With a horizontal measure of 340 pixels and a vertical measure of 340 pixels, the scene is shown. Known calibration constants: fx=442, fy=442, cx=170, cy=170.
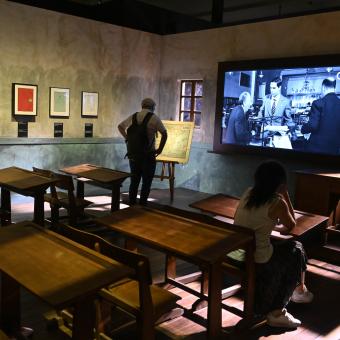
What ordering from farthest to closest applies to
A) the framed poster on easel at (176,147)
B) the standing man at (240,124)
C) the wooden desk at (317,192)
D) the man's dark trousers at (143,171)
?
the framed poster on easel at (176,147), the standing man at (240,124), the man's dark trousers at (143,171), the wooden desk at (317,192)

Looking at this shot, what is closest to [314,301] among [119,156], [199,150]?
[199,150]

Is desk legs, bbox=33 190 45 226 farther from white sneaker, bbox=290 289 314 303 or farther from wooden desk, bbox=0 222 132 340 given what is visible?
white sneaker, bbox=290 289 314 303

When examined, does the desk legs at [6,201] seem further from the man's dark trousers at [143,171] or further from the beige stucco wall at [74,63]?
the beige stucco wall at [74,63]

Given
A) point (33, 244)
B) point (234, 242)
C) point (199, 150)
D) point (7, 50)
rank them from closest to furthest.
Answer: point (33, 244) → point (234, 242) → point (7, 50) → point (199, 150)

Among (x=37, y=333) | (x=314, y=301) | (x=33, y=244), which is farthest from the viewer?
(x=314, y=301)

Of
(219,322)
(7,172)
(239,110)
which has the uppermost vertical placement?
(239,110)

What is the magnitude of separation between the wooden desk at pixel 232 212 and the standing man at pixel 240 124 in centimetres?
274

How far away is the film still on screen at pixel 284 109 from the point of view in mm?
5996

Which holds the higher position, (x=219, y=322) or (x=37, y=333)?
(x=219, y=322)

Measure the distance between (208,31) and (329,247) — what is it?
4.40 m

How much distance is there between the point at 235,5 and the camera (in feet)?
32.5

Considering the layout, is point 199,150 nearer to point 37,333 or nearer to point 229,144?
point 229,144

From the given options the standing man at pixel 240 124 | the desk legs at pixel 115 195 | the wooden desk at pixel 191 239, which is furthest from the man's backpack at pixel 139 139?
the wooden desk at pixel 191 239

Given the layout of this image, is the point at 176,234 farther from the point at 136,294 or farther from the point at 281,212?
the point at 281,212
